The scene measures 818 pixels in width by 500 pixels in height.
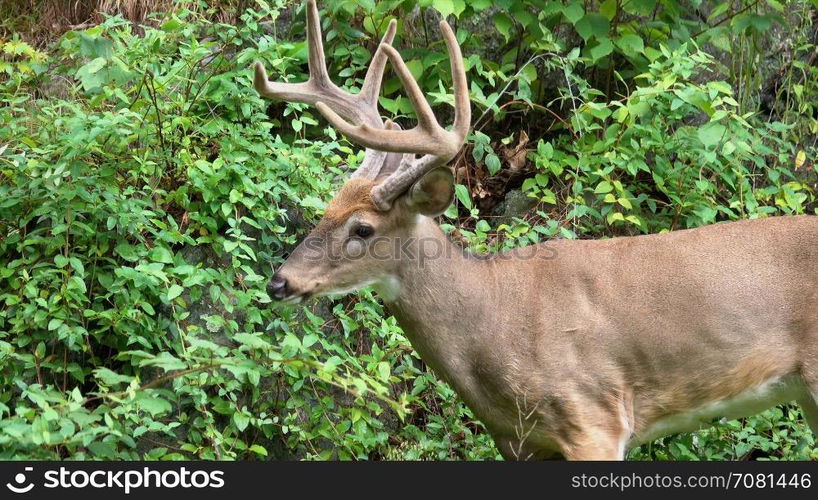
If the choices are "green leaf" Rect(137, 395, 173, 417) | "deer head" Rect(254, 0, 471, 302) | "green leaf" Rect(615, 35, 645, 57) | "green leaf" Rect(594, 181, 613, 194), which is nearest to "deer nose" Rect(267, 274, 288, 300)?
"deer head" Rect(254, 0, 471, 302)

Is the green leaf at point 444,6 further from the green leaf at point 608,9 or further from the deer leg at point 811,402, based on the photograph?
the deer leg at point 811,402

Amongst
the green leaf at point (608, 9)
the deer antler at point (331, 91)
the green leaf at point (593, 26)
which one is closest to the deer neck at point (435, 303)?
the deer antler at point (331, 91)

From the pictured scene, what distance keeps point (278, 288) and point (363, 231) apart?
0.51 meters

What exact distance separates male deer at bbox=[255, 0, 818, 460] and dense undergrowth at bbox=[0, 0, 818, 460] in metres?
0.49

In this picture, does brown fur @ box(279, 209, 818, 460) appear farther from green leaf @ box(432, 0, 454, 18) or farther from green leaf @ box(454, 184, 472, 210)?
green leaf @ box(432, 0, 454, 18)

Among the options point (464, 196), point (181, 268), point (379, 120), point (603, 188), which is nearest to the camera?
point (181, 268)

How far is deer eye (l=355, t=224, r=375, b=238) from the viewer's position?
567 cm

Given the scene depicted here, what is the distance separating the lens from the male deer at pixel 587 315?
18.3 feet

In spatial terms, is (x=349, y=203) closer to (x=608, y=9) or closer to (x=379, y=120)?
(x=379, y=120)

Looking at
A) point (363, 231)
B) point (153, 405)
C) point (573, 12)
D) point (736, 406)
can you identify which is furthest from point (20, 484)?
point (573, 12)

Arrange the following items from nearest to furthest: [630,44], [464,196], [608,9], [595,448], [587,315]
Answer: [595,448] → [587,315] → [464,196] → [630,44] → [608,9]

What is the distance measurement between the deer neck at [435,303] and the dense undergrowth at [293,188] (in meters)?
0.35

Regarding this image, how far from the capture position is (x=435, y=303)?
5.74 m

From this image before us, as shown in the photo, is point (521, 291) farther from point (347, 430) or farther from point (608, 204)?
point (608, 204)
